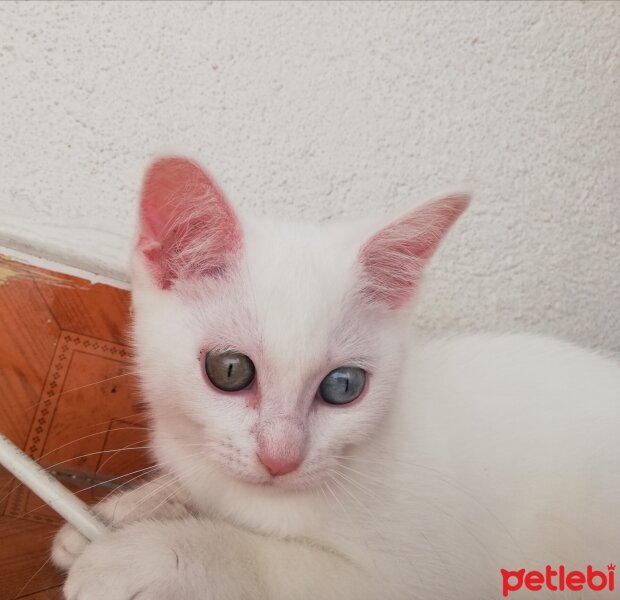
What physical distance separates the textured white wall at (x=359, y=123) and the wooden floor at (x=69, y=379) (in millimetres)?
176

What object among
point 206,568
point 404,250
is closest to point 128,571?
point 206,568

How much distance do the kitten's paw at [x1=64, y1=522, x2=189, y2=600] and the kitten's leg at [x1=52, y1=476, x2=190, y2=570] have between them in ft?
0.28

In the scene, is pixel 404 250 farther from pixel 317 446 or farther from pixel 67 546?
pixel 67 546

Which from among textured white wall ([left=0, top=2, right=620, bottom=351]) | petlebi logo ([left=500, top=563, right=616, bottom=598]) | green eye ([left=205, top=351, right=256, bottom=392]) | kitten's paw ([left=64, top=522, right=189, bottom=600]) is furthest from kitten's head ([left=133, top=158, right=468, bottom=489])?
textured white wall ([left=0, top=2, right=620, bottom=351])

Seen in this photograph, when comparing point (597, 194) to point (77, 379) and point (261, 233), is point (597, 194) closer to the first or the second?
point (261, 233)

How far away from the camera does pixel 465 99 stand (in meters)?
1.44

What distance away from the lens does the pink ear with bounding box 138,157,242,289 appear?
703 millimetres

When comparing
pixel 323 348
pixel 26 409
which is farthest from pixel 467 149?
pixel 26 409

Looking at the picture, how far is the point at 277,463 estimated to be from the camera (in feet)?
2.19

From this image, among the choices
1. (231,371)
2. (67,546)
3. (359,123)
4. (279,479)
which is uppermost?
(359,123)

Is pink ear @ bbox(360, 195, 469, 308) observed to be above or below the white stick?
above

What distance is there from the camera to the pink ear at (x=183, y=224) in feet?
2.31

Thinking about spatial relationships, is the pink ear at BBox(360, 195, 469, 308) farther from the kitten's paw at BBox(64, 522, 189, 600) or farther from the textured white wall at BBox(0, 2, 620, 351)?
the textured white wall at BBox(0, 2, 620, 351)

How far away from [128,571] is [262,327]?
0.30m
